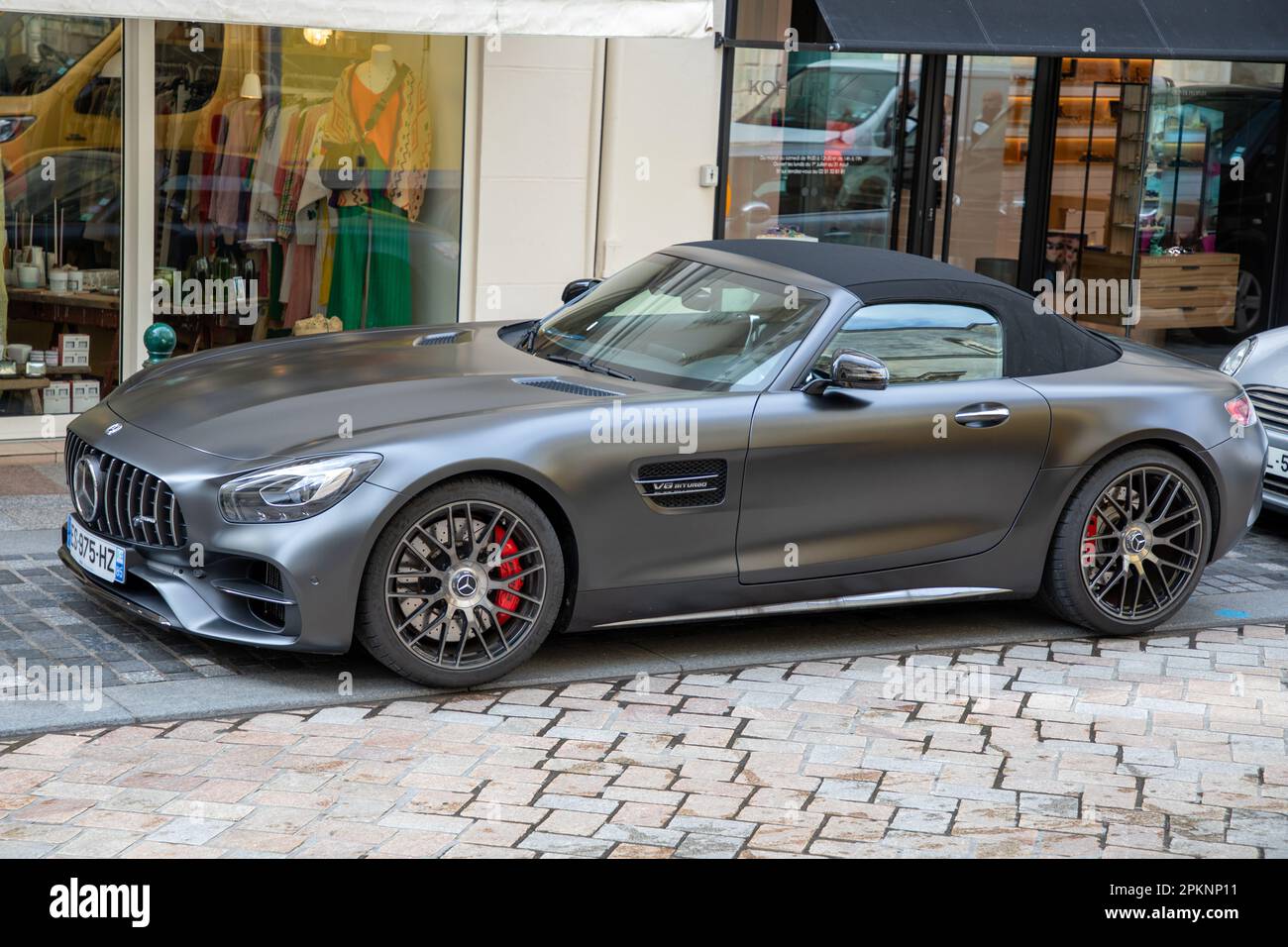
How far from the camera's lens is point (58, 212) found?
903 cm

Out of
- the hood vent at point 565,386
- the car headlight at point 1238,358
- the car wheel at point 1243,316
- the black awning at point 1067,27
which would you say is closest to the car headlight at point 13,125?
the hood vent at point 565,386

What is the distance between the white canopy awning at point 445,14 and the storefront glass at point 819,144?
2.15m

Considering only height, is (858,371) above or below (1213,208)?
below

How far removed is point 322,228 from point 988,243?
5.60 metres

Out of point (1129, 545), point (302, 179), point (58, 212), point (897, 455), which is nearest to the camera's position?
point (897, 455)

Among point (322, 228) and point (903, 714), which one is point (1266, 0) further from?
point (903, 714)

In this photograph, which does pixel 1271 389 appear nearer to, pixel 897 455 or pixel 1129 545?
pixel 1129 545

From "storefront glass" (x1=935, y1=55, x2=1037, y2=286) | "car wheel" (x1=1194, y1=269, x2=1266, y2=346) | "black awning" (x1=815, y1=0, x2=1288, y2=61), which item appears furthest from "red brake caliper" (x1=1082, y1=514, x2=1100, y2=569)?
"car wheel" (x1=1194, y1=269, x2=1266, y2=346)

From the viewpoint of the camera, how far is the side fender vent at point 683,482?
5738 mm

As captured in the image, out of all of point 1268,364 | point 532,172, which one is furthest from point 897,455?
point 532,172

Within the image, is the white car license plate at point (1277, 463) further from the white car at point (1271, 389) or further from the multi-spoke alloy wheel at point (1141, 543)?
the multi-spoke alloy wheel at point (1141, 543)

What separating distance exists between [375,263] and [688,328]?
437 cm

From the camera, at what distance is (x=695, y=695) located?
5.76 m

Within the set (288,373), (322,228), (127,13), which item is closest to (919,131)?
(322,228)
